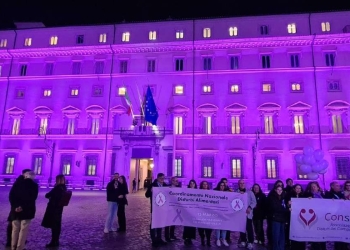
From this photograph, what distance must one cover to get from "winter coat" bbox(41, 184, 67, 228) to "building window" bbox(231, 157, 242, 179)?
862 inches

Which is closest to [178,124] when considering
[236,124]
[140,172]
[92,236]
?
[236,124]

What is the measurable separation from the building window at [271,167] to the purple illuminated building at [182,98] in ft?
0.32

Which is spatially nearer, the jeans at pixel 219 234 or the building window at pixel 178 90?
the jeans at pixel 219 234

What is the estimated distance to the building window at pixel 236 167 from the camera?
90.3ft

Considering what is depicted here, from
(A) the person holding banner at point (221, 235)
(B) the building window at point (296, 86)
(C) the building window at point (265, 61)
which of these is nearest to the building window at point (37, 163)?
(C) the building window at point (265, 61)

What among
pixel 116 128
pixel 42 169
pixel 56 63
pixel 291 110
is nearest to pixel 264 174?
pixel 291 110

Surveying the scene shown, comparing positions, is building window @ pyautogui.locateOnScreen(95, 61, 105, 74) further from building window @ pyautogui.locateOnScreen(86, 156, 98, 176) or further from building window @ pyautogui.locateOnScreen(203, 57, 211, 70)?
building window @ pyautogui.locateOnScreen(203, 57, 211, 70)

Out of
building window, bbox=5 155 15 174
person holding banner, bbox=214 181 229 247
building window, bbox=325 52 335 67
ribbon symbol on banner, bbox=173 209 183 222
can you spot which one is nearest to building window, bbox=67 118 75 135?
building window, bbox=5 155 15 174

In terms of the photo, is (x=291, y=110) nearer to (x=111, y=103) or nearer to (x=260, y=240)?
(x=111, y=103)

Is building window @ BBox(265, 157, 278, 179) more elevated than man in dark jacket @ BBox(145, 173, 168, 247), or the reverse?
building window @ BBox(265, 157, 278, 179)

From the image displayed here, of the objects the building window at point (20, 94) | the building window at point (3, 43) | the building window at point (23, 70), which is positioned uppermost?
the building window at point (3, 43)

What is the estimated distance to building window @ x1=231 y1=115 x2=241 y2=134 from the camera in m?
28.3

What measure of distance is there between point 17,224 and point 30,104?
28.5m

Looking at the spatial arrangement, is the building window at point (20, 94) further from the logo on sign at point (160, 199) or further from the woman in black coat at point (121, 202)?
the logo on sign at point (160, 199)
